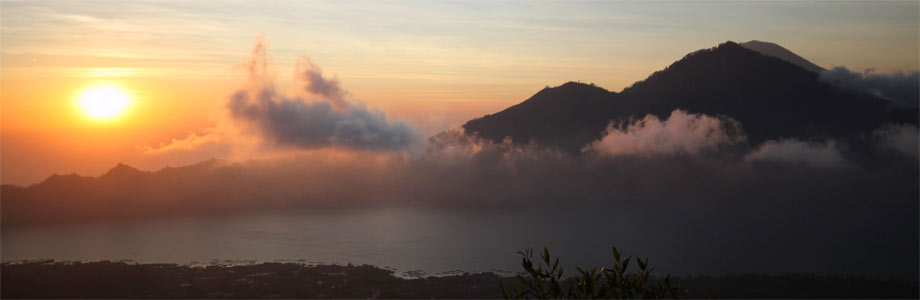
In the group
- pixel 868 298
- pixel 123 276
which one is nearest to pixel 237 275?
pixel 123 276

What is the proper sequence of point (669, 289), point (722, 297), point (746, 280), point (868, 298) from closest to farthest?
1. point (669, 289)
2. point (722, 297)
3. point (868, 298)
4. point (746, 280)

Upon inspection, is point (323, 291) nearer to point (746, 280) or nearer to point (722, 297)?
point (722, 297)

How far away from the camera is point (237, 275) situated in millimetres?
191375

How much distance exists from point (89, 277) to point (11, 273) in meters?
32.8

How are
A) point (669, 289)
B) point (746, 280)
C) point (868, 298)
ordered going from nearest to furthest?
point (669, 289), point (868, 298), point (746, 280)

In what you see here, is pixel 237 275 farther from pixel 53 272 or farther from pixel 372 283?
pixel 53 272

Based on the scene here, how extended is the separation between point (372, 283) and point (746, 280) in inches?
Answer: 4243

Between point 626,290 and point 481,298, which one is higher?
point 626,290

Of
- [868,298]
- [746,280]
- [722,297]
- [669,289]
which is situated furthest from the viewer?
[746,280]

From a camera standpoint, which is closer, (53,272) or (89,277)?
(89,277)

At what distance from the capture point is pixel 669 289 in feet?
53.4

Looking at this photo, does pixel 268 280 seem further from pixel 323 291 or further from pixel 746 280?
pixel 746 280

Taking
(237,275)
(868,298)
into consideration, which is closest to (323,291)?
(237,275)

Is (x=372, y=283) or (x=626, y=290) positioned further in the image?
(x=372, y=283)
